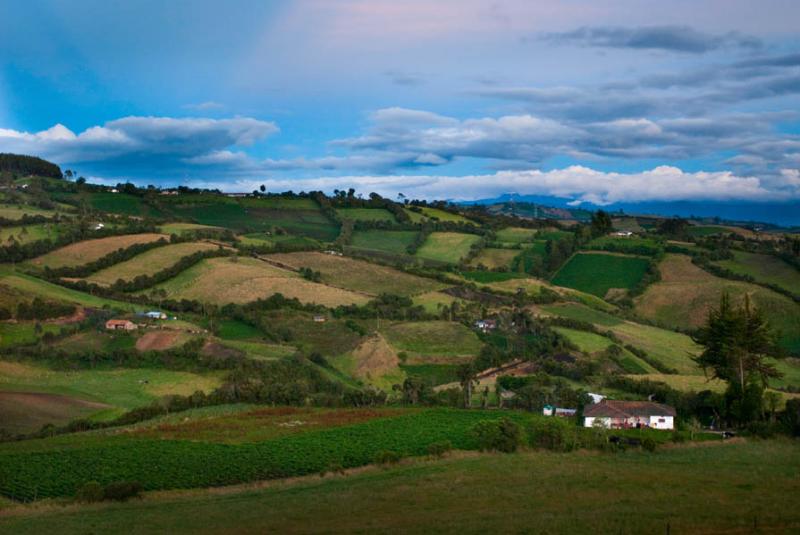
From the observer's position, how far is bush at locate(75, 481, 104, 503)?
4250 centimetres

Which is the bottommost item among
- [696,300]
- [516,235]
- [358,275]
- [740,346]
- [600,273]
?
[696,300]

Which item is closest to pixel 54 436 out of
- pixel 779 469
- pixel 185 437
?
pixel 185 437

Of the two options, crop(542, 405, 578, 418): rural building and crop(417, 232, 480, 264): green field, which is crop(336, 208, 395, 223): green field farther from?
crop(542, 405, 578, 418): rural building

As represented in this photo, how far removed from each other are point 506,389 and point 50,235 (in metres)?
69.1

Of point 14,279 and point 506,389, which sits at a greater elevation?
point 14,279

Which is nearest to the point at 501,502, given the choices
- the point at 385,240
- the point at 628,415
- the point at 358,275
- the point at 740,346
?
the point at 628,415

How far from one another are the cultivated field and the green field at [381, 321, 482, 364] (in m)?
14.2

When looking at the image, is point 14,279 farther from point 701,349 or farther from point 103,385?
point 701,349

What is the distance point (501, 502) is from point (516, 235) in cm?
12257

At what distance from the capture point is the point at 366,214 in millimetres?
162250

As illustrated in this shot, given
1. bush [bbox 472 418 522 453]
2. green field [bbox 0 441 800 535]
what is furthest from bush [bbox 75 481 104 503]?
bush [bbox 472 418 522 453]

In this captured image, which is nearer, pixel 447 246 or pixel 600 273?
pixel 600 273

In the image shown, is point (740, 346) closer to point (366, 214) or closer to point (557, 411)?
point (557, 411)

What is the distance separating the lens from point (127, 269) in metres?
106
